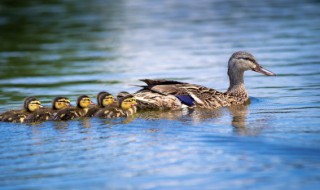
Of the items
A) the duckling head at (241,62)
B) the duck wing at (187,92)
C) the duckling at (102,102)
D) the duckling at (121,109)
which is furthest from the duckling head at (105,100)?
the duckling head at (241,62)

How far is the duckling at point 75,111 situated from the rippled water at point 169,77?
12cm

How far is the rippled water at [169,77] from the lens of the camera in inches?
312

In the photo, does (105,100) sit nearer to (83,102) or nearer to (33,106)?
(83,102)

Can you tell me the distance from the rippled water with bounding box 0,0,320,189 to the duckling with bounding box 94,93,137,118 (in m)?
0.17

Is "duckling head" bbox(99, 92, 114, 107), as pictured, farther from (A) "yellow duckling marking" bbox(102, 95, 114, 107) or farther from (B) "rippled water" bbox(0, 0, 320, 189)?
(B) "rippled water" bbox(0, 0, 320, 189)

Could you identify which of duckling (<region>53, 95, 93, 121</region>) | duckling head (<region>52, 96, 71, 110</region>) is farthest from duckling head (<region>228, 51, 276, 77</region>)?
duckling head (<region>52, 96, 71, 110</region>)

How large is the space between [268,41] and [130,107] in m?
8.73

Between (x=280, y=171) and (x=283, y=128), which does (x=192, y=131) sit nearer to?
(x=283, y=128)

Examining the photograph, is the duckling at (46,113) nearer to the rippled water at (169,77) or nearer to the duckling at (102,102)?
the rippled water at (169,77)

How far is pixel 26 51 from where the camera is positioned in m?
19.4

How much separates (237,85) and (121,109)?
2176mm

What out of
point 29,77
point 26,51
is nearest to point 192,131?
point 29,77

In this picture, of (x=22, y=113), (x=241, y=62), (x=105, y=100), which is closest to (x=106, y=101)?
(x=105, y=100)

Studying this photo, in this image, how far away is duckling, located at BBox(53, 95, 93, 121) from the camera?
1033cm
